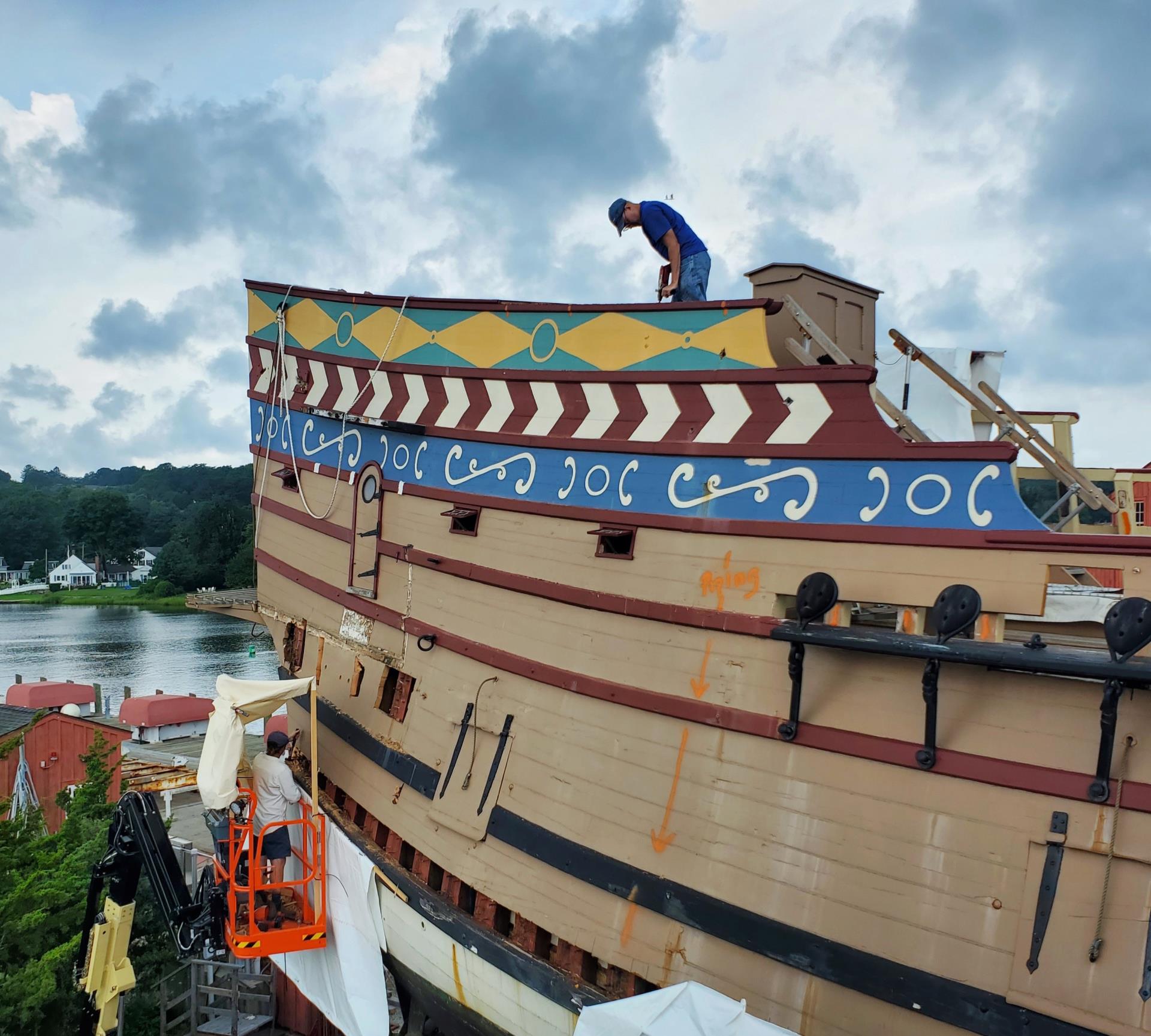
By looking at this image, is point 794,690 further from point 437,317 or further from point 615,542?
point 437,317

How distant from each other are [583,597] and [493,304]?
2.02 m

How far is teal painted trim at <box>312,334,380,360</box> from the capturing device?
21.4 ft

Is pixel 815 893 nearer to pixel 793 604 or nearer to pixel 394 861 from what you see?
pixel 793 604

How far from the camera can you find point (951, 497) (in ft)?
11.8

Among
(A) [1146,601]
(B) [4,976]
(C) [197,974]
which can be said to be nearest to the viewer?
(A) [1146,601]

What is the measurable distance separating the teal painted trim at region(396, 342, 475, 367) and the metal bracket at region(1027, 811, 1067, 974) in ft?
13.2

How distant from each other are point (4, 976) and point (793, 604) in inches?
262

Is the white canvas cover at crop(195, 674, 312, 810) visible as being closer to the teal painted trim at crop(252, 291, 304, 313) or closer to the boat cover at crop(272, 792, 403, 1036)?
the boat cover at crop(272, 792, 403, 1036)

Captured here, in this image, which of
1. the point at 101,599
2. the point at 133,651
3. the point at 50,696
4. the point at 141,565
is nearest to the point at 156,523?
the point at 141,565

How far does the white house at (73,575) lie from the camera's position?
84875 mm

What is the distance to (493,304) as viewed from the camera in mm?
5496

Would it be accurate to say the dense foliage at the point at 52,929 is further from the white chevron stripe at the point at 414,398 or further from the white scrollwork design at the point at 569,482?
the white scrollwork design at the point at 569,482

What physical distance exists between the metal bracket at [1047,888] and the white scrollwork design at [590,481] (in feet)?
8.37

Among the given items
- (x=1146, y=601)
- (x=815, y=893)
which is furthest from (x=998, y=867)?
(x=1146, y=601)
